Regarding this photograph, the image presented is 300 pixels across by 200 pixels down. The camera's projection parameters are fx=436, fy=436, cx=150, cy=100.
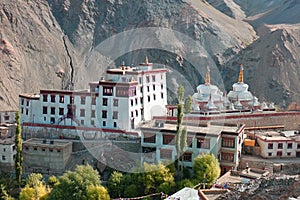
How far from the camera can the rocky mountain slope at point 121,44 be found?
77000 millimetres

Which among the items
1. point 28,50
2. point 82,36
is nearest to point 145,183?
point 28,50

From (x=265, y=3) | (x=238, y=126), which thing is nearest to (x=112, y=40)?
(x=238, y=126)

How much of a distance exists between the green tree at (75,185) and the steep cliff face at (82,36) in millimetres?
34528

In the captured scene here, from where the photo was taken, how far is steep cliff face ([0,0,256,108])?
76.8 metres

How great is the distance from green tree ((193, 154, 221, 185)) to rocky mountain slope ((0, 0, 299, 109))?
129ft

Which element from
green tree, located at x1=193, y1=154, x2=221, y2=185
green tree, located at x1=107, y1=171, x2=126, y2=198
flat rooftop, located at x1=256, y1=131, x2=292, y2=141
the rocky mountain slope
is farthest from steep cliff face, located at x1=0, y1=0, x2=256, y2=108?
green tree, located at x1=193, y1=154, x2=221, y2=185

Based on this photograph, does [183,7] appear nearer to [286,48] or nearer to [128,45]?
[128,45]

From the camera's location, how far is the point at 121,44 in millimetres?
88750

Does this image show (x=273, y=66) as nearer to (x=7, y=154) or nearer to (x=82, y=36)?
(x=82, y=36)

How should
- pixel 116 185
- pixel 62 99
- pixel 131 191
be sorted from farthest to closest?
pixel 62 99 < pixel 116 185 < pixel 131 191

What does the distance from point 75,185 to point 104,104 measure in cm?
1093

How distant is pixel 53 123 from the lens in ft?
151

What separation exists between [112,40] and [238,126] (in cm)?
5349

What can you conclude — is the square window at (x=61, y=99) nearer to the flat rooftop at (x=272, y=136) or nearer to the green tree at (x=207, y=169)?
the green tree at (x=207, y=169)
